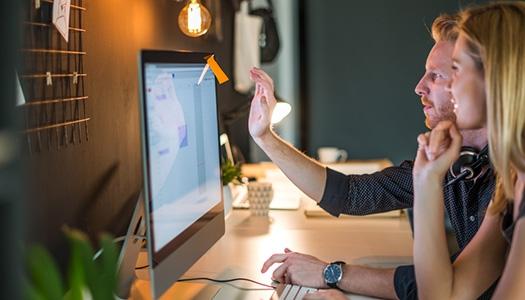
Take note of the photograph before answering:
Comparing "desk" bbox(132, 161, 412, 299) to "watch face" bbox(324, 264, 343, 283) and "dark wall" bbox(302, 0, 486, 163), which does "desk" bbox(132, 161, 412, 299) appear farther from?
"dark wall" bbox(302, 0, 486, 163)

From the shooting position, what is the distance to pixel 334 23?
396 centimetres

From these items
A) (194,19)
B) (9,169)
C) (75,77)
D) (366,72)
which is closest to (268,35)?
(366,72)

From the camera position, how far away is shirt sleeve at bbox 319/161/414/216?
177 cm

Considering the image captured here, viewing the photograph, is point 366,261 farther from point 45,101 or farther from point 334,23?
point 334,23

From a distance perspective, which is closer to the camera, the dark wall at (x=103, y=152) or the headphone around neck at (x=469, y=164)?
the dark wall at (x=103, y=152)

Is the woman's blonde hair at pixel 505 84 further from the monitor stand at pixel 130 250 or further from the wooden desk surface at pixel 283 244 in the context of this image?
the monitor stand at pixel 130 250

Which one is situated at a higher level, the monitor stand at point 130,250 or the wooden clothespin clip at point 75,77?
the wooden clothespin clip at point 75,77

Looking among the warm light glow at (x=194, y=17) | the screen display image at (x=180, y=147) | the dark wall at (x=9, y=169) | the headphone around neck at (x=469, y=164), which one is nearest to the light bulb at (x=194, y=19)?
the warm light glow at (x=194, y=17)

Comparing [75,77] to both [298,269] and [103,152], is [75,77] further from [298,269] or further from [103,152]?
[298,269]

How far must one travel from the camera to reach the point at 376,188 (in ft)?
5.90

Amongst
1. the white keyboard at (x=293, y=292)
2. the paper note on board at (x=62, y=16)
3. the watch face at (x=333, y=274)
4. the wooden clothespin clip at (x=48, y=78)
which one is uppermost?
the paper note on board at (x=62, y=16)

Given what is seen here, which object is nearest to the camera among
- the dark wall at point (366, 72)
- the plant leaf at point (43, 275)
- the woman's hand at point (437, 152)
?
the plant leaf at point (43, 275)

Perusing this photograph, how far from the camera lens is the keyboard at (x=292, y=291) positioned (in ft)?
4.58

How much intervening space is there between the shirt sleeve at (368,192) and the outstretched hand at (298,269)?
11.3 inches
